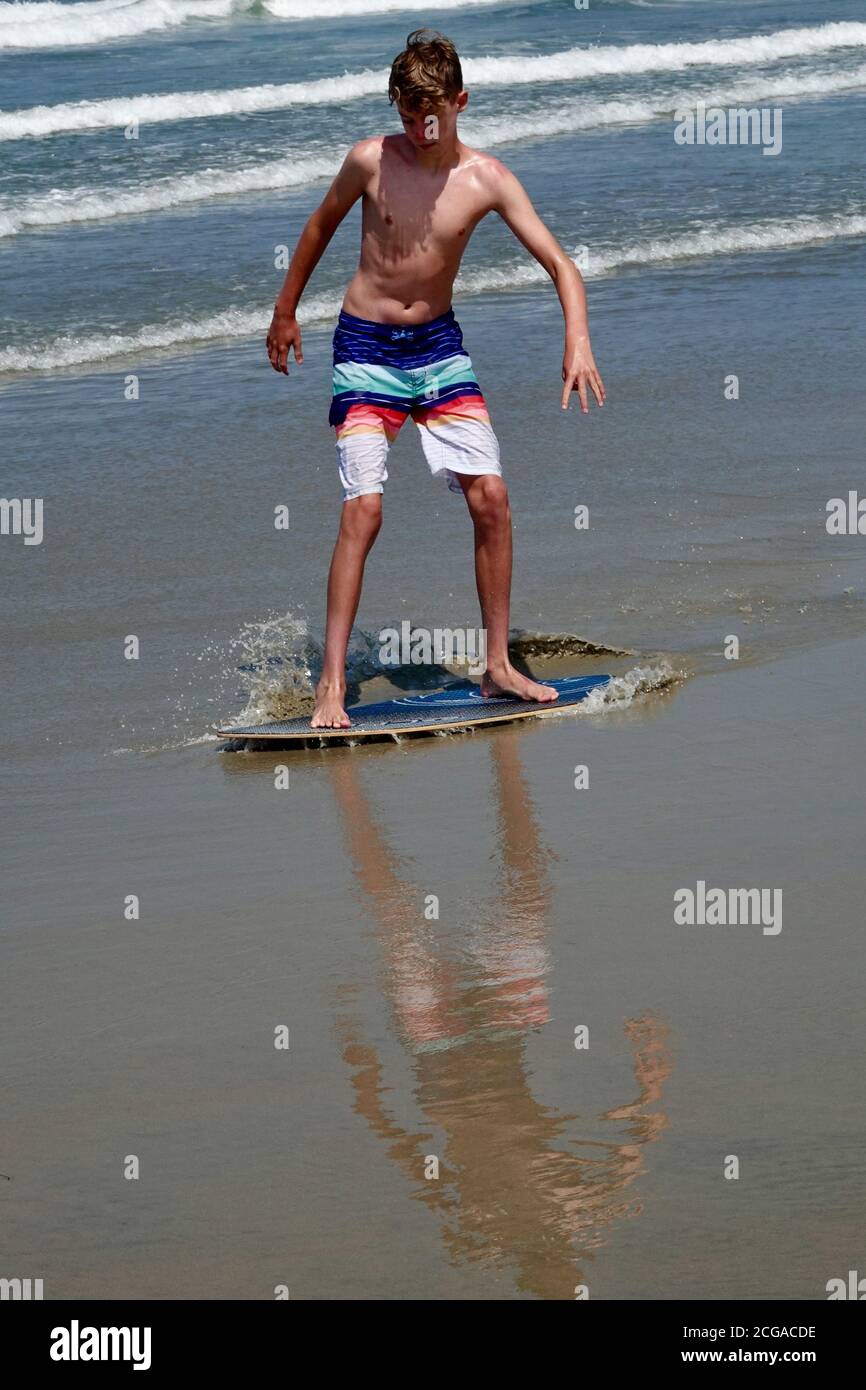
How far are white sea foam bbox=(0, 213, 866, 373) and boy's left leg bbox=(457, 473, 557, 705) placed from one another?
16.4ft

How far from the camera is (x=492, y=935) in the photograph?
12.1 ft

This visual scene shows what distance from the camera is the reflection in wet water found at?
8.78 feet

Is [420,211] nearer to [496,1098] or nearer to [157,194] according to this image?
[496,1098]

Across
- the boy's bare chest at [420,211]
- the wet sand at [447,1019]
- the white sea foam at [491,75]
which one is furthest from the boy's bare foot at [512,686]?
the white sea foam at [491,75]

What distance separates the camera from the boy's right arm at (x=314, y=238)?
16.3 ft

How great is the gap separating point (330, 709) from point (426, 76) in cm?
181

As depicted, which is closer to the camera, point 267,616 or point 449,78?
point 449,78

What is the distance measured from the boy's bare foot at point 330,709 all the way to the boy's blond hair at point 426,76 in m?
1.68

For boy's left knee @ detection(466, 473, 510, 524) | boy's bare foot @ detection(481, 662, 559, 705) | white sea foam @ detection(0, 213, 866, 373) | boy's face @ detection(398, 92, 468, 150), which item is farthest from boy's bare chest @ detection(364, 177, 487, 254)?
white sea foam @ detection(0, 213, 866, 373)

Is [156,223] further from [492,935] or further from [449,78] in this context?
[492,935]

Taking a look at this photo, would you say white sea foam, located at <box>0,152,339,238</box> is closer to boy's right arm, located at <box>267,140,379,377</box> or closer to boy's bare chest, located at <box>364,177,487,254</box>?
boy's right arm, located at <box>267,140,379,377</box>

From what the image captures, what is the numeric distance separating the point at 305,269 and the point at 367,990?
2.53 meters

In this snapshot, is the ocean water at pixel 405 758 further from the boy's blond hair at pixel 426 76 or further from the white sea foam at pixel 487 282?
the boy's blond hair at pixel 426 76
